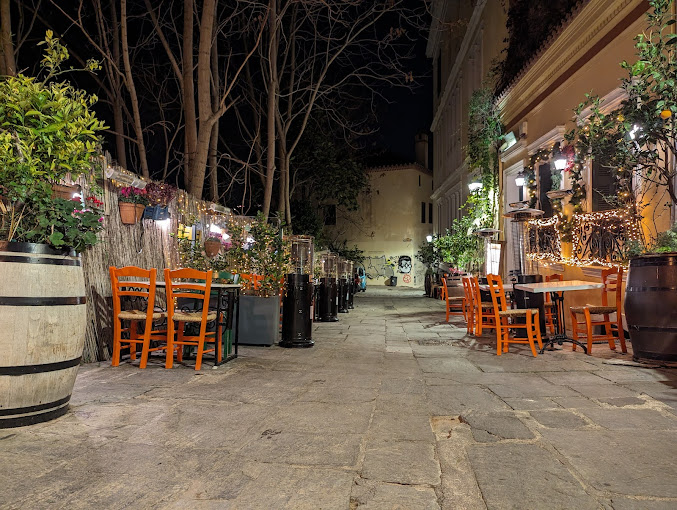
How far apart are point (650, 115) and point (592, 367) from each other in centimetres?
274

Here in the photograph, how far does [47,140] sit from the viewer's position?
334cm

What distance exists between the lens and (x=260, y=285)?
696cm

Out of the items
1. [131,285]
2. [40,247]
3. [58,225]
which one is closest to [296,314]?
[131,285]

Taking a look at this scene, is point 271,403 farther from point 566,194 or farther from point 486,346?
point 566,194

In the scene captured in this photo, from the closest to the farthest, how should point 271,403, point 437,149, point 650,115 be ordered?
point 271,403
point 650,115
point 437,149

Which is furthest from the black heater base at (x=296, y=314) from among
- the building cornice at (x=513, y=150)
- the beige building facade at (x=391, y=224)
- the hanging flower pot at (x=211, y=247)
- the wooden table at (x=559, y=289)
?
the beige building facade at (x=391, y=224)

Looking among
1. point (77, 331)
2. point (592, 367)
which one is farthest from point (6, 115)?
point (592, 367)

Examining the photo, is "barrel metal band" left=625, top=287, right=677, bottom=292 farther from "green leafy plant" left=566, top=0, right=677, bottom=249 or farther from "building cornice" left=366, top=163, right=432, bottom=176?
"building cornice" left=366, top=163, right=432, bottom=176

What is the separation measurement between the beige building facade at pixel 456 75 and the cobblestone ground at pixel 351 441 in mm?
10057

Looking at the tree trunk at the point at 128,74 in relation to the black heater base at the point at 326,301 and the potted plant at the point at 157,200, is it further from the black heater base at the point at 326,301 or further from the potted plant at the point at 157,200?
the black heater base at the point at 326,301

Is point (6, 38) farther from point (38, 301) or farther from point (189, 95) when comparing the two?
point (38, 301)

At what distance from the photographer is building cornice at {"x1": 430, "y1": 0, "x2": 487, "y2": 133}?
15.6 metres

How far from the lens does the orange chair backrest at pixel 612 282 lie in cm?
632

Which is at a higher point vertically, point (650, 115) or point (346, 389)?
point (650, 115)
